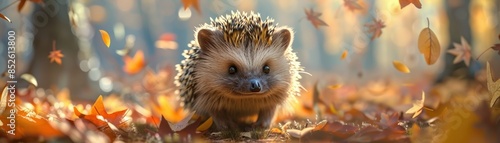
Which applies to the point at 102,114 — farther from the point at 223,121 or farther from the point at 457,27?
the point at 457,27

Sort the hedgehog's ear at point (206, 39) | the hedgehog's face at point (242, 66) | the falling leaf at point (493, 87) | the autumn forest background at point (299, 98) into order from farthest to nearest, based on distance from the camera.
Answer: the hedgehog's ear at point (206, 39)
the hedgehog's face at point (242, 66)
the falling leaf at point (493, 87)
the autumn forest background at point (299, 98)

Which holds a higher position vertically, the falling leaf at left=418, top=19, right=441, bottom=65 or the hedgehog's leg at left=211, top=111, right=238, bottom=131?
the falling leaf at left=418, top=19, right=441, bottom=65

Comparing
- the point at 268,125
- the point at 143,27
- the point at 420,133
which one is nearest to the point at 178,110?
the point at 268,125

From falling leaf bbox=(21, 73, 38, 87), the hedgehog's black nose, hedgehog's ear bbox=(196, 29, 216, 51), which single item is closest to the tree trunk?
falling leaf bbox=(21, 73, 38, 87)

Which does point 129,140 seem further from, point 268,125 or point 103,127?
point 268,125

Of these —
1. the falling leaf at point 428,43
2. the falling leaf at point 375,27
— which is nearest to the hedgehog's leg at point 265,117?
the falling leaf at point 375,27

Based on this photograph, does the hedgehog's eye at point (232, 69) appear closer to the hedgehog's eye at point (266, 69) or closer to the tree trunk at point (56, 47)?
the hedgehog's eye at point (266, 69)

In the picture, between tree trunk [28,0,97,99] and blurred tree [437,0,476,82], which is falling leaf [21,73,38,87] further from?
blurred tree [437,0,476,82]

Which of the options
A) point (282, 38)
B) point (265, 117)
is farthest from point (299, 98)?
point (282, 38)
